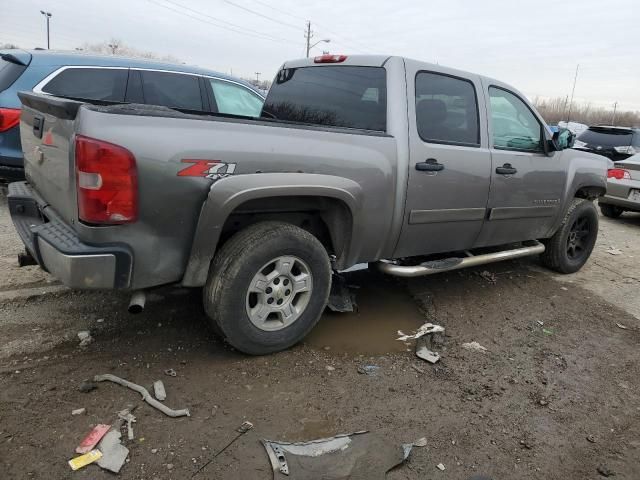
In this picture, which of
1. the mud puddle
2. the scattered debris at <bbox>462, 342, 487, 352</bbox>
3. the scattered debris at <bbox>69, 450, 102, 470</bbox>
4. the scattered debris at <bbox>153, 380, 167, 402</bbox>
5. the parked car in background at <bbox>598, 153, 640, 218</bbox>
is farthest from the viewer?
the parked car in background at <bbox>598, 153, 640, 218</bbox>

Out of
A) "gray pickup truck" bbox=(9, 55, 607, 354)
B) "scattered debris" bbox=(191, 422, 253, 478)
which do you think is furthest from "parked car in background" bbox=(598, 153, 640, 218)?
"scattered debris" bbox=(191, 422, 253, 478)

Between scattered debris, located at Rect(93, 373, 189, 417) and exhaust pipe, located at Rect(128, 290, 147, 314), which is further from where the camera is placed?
exhaust pipe, located at Rect(128, 290, 147, 314)

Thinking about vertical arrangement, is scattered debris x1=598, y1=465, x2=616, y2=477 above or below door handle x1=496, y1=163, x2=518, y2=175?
below

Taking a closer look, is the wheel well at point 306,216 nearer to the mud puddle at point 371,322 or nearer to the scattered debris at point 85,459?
the mud puddle at point 371,322

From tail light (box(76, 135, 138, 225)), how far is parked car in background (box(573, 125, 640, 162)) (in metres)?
13.0

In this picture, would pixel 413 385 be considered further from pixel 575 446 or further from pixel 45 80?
pixel 45 80

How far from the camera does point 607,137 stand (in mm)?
13414

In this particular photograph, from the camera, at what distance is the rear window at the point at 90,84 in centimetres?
579

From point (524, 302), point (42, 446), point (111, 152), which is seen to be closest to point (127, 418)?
point (42, 446)

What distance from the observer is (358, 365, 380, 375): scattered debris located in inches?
129

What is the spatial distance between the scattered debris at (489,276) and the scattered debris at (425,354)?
6.21 ft

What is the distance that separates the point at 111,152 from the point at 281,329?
1.51 metres

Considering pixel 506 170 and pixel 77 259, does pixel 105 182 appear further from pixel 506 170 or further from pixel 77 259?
pixel 506 170

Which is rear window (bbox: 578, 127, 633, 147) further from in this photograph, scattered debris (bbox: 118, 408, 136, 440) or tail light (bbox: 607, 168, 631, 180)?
scattered debris (bbox: 118, 408, 136, 440)
